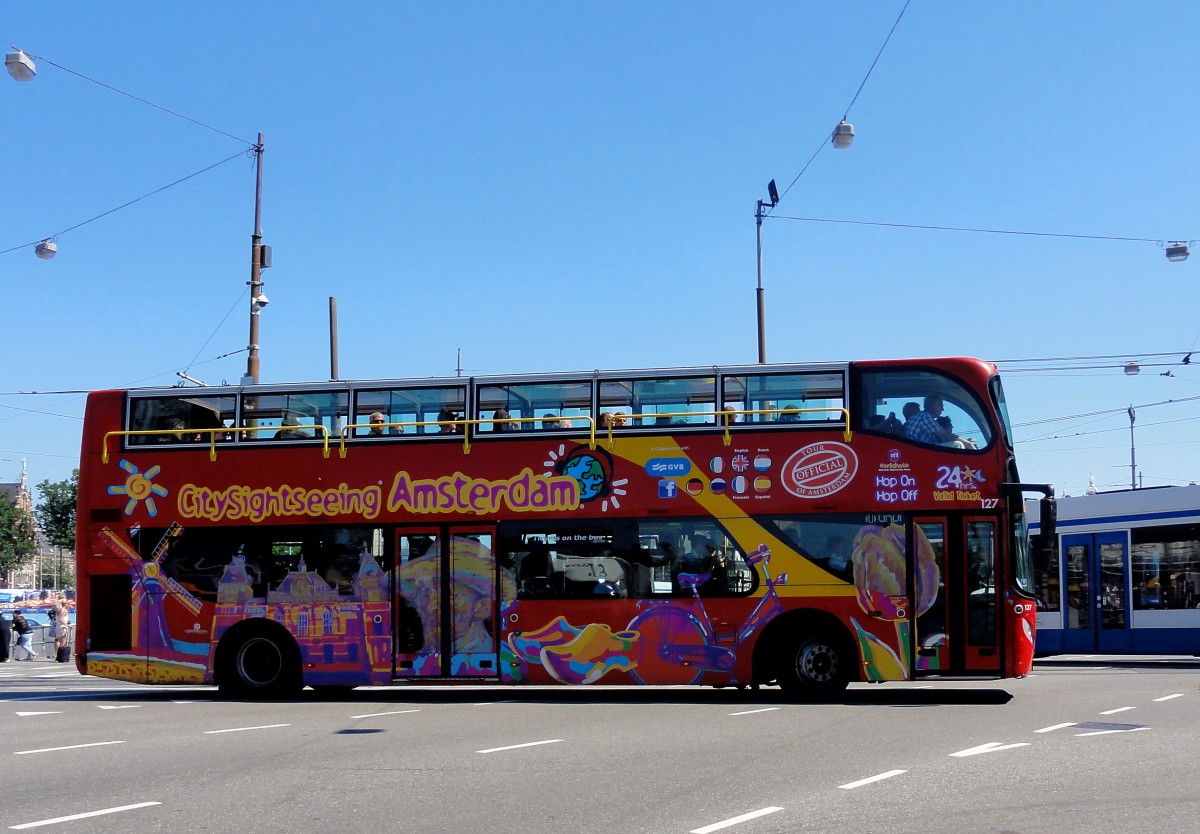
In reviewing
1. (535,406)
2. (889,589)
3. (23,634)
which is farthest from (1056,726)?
(23,634)

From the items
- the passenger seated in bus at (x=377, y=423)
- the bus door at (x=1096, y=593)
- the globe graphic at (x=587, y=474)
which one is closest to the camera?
the globe graphic at (x=587, y=474)

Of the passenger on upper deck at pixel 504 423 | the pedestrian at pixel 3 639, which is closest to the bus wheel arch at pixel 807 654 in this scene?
the passenger on upper deck at pixel 504 423

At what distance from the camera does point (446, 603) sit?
16.5 m

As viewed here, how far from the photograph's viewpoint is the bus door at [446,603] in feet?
53.8

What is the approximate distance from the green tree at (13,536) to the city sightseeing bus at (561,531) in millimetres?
114300

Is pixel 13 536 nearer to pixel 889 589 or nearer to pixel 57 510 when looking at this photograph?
pixel 57 510

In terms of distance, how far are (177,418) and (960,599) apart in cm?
1072

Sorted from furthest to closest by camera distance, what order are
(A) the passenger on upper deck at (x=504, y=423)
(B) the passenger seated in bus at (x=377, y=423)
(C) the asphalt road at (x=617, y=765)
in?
(B) the passenger seated in bus at (x=377, y=423) → (A) the passenger on upper deck at (x=504, y=423) → (C) the asphalt road at (x=617, y=765)

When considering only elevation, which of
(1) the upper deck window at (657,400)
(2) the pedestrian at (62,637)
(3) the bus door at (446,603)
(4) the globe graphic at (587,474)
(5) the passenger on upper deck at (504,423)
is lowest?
(2) the pedestrian at (62,637)

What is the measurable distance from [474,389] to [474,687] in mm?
5827

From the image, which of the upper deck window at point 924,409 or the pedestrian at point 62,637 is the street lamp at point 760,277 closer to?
the upper deck window at point 924,409

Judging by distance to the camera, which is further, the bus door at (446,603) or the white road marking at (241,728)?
the bus door at (446,603)

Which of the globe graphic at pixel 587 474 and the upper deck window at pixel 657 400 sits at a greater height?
the upper deck window at pixel 657 400

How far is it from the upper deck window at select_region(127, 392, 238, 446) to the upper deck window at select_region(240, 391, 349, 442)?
383mm
